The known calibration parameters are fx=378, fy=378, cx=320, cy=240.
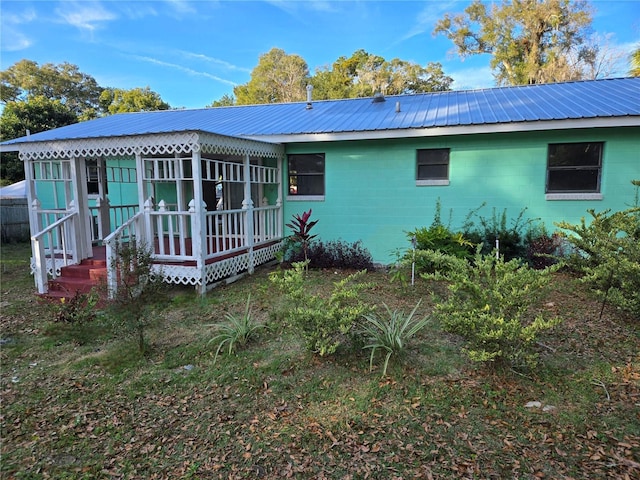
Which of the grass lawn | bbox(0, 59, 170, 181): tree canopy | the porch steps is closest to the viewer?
the grass lawn

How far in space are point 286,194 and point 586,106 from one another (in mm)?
6429

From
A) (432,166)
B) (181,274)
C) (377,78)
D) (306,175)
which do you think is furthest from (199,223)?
(377,78)

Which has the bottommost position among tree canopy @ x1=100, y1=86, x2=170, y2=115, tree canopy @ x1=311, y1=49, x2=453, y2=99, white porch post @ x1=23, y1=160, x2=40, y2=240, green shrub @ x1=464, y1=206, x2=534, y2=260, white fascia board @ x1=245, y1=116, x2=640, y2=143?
green shrub @ x1=464, y1=206, x2=534, y2=260

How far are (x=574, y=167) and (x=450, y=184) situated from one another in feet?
7.49

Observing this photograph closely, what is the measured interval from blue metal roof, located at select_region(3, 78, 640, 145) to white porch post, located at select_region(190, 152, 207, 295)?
679 mm

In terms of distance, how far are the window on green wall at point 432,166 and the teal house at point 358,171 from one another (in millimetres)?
21

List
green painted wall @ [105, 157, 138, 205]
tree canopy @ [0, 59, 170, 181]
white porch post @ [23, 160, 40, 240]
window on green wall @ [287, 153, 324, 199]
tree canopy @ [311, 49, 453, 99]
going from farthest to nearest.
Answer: tree canopy @ [311, 49, 453, 99]
tree canopy @ [0, 59, 170, 181]
green painted wall @ [105, 157, 138, 205]
window on green wall @ [287, 153, 324, 199]
white porch post @ [23, 160, 40, 240]

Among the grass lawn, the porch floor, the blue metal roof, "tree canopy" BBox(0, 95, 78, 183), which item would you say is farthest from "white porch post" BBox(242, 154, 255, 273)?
"tree canopy" BBox(0, 95, 78, 183)

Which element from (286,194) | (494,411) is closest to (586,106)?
(286,194)

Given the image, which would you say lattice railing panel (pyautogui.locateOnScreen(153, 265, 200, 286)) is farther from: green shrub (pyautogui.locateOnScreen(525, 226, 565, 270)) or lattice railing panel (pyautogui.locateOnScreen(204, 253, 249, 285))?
green shrub (pyautogui.locateOnScreen(525, 226, 565, 270))

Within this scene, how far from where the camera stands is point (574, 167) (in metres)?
7.30

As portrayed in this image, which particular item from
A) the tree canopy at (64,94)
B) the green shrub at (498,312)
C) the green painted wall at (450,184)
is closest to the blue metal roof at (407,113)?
the green painted wall at (450,184)

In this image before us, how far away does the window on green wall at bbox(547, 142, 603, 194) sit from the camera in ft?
23.7

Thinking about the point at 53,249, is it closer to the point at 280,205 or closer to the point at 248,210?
the point at 248,210
